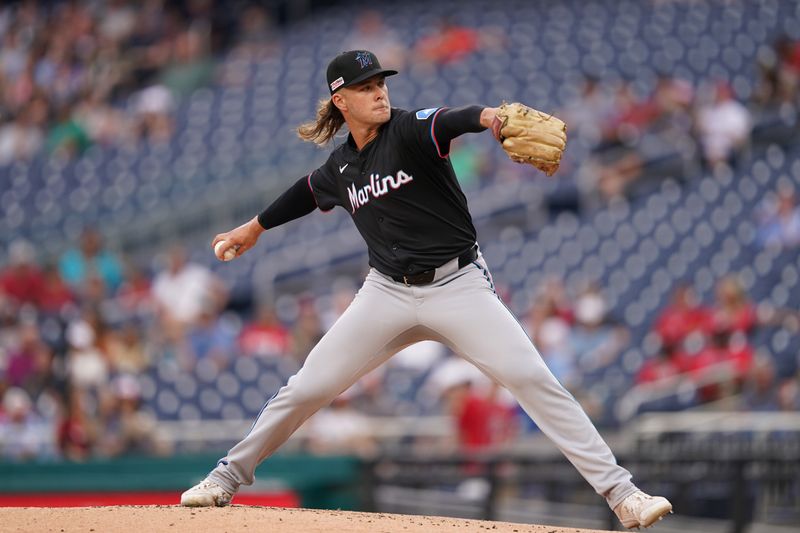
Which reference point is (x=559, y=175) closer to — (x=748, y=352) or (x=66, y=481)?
(x=748, y=352)

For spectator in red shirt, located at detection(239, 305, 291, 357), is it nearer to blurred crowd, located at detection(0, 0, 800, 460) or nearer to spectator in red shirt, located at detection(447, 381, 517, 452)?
blurred crowd, located at detection(0, 0, 800, 460)

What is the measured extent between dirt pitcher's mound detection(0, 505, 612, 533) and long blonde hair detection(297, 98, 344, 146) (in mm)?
1460

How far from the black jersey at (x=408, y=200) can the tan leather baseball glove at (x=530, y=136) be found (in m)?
0.43

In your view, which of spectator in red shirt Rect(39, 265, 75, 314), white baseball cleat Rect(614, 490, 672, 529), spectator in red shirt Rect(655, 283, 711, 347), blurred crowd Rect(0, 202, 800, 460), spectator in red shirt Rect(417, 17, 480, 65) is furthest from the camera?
spectator in red shirt Rect(417, 17, 480, 65)

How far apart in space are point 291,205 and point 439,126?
972 mm

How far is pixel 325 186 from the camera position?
5.01 m

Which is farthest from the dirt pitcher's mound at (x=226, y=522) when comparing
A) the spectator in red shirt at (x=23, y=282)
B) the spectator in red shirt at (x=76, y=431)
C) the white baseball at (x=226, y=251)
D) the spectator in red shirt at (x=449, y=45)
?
the spectator in red shirt at (x=449, y=45)

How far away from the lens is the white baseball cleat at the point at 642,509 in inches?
173

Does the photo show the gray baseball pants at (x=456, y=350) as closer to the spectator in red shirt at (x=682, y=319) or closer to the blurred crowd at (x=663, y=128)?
the spectator in red shirt at (x=682, y=319)

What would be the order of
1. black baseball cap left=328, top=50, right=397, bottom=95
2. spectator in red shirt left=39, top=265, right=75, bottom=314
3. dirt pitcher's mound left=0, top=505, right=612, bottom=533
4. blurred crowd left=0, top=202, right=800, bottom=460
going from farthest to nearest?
spectator in red shirt left=39, top=265, right=75, bottom=314 < blurred crowd left=0, top=202, right=800, bottom=460 < black baseball cap left=328, top=50, right=397, bottom=95 < dirt pitcher's mound left=0, top=505, right=612, bottom=533

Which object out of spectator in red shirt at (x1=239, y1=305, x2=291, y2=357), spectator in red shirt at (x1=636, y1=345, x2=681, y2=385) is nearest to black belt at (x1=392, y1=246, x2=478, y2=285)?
spectator in red shirt at (x1=636, y1=345, x2=681, y2=385)

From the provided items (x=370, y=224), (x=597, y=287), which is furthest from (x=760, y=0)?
(x=370, y=224)

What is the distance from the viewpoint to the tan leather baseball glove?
4.08m

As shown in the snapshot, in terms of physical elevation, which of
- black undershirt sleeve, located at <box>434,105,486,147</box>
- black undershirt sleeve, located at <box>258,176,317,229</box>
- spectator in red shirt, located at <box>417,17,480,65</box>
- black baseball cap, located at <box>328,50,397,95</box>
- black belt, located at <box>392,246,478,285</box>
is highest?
spectator in red shirt, located at <box>417,17,480,65</box>
